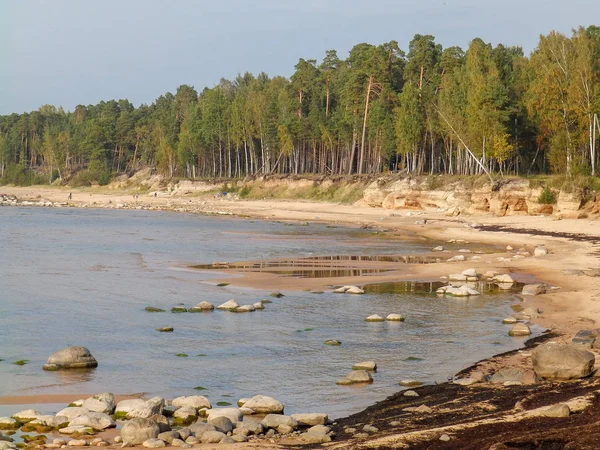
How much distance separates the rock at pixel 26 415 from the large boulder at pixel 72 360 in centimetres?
366

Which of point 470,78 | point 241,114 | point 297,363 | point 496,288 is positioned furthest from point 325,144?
point 297,363

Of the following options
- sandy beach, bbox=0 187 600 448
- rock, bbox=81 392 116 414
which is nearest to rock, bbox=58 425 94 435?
rock, bbox=81 392 116 414

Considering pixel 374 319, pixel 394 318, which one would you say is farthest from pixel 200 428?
pixel 394 318

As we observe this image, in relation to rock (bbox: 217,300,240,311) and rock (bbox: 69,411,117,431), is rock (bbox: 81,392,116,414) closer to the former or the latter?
rock (bbox: 69,411,117,431)

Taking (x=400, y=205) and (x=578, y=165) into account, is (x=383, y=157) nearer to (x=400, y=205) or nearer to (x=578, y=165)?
(x=400, y=205)

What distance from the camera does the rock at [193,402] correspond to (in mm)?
12751

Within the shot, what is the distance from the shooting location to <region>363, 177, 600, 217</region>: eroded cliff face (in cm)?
5131

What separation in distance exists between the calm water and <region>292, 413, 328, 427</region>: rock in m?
1.16

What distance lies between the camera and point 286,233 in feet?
176

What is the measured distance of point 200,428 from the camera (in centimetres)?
1112

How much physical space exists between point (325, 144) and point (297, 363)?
284 ft

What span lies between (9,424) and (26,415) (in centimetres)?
37

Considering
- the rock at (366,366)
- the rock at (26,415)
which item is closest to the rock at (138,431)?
the rock at (26,415)

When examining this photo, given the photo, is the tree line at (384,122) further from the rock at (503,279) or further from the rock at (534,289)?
the rock at (534,289)
